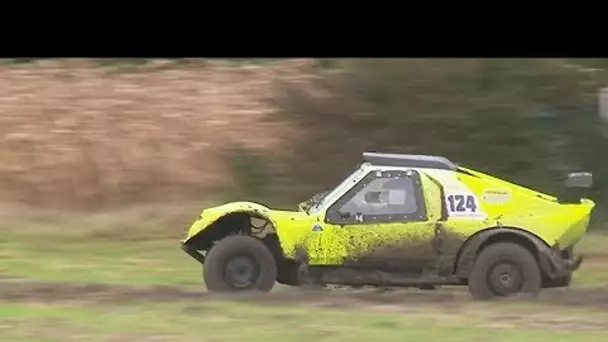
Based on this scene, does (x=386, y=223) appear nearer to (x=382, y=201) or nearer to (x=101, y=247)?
(x=382, y=201)

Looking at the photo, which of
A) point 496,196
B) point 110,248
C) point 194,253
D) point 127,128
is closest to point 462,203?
point 496,196

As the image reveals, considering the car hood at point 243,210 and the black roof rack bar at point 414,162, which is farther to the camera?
the car hood at point 243,210

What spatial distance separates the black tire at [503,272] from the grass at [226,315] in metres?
0.17

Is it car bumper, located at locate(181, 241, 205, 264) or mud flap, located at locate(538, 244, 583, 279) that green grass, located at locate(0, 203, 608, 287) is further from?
mud flap, located at locate(538, 244, 583, 279)

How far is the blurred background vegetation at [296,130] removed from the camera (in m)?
12.3

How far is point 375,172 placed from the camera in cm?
869

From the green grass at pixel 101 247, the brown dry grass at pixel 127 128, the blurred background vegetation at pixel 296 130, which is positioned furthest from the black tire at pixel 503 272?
the brown dry grass at pixel 127 128

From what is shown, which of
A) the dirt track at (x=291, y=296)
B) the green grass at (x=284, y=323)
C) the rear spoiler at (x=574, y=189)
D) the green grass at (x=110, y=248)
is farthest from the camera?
the green grass at (x=110, y=248)

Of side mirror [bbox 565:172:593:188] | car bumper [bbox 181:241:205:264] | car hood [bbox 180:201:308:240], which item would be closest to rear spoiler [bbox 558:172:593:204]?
side mirror [bbox 565:172:593:188]

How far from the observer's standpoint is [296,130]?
13.1 m

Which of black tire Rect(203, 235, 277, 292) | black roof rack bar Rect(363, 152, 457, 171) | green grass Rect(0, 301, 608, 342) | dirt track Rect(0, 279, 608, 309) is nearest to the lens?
green grass Rect(0, 301, 608, 342)

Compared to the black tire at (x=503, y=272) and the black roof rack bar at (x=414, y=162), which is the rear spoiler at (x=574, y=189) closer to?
the black tire at (x=503, y=272)

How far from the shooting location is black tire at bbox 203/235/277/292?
880 cm
